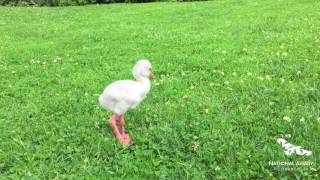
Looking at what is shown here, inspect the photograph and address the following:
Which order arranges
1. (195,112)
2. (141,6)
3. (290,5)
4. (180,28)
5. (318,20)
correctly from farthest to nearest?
1. (141,6)
2. (290,5)
3. (180,28)
4. (318,20)
5. (195,112)

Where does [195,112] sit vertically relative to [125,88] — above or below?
below

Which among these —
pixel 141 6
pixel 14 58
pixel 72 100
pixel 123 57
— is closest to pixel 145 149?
pixel 72 100

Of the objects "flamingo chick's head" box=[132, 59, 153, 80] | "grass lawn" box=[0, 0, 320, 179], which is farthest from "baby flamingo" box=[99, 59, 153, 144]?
"grass lawn" box=[0, 0, 320, 179]

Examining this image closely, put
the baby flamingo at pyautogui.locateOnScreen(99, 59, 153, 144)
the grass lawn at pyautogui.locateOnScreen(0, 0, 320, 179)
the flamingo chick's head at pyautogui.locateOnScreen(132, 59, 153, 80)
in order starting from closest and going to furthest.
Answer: the grass lawn at pyautogui.locateOnScreen(0, 0, 320, 179), the baby flamingo at pyautogui.locateOnScreen(99, 59, 153, 144), the flamingo chick's head at pyautogui.locateOnScreen(132, 59, 153, 80)

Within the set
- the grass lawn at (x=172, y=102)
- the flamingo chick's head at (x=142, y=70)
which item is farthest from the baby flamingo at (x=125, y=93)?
the grass lawn at (x=172, y=102)

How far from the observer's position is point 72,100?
764cm

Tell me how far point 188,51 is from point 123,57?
1481mm

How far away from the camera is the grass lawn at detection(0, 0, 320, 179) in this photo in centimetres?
556

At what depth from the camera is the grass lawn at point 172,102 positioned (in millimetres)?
5562

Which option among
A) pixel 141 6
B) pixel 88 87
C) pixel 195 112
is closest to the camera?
pixel 195 112

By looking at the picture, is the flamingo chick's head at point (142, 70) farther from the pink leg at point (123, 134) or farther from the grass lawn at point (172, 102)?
the grass lawn at point (172, 102)

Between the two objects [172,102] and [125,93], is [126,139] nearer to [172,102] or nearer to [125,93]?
[125,93]

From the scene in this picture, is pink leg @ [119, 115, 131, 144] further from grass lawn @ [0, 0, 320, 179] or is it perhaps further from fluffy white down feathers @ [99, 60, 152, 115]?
fluffy white down feathers @ [99, 60, 152, 115]

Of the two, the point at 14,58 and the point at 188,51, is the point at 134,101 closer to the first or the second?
the point at 188,51
